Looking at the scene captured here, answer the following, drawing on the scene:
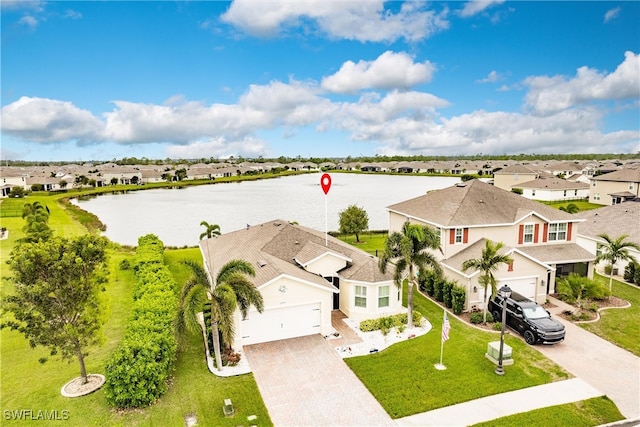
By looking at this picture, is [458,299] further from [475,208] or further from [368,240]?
[368,240]

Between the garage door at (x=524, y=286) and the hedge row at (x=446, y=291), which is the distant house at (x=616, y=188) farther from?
the hedge row at (x=446, y=291)

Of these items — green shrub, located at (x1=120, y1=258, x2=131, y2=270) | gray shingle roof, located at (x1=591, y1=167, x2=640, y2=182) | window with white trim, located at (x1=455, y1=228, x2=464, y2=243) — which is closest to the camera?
window with white trim, located at (x1=455, y1=228, x2=464, y2=243)

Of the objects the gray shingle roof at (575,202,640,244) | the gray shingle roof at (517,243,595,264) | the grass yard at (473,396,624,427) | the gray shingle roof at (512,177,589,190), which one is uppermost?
the gray shingle roof at (575,202,640,244)

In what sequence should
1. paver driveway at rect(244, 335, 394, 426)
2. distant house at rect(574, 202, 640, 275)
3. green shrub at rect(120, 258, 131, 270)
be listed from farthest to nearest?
green shrub at rect(120, 258, 131, 270) < distant house at rect(574, 202, 640, 275) < paver driveway at rect(244, 335, 394, 426)

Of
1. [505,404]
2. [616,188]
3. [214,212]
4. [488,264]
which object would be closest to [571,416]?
[505,404]

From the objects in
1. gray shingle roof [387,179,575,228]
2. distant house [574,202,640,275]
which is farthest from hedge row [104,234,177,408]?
distant house [574,202,640,275]

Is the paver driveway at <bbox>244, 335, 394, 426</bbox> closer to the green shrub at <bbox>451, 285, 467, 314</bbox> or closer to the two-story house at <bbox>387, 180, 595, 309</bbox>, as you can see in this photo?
the green shrub at <bbox>451, 285, 467, 314</bbox>

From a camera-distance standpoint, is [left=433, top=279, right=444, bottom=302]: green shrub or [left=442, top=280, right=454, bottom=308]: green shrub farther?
[left=433, top=279, right=444, bottom=302]: green shrub
